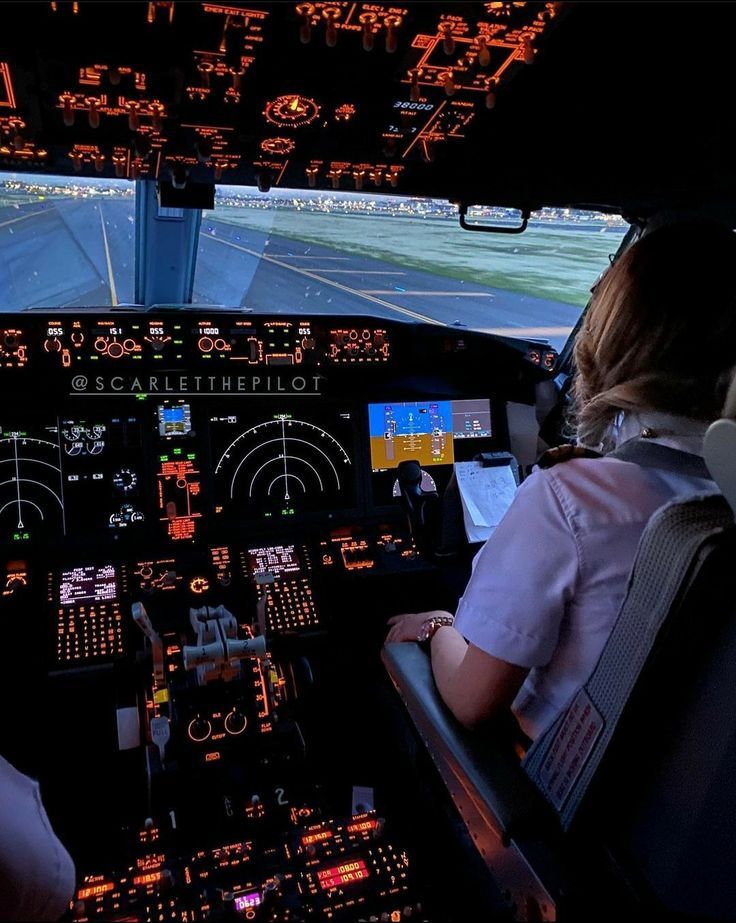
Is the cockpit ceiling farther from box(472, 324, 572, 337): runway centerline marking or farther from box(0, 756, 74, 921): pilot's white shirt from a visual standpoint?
box(0, 756, 74, 921): pilot's white shirt

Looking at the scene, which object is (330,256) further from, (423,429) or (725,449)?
(725,449)

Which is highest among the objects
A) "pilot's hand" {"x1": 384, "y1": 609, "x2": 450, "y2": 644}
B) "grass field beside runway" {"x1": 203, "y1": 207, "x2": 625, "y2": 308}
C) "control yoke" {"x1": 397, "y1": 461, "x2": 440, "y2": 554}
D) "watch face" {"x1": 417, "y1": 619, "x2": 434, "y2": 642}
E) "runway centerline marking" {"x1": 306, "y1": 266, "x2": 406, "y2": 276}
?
"grass field beside runway" {"x1": 203, "y1": 207, "x2": 625, "y2": 308}

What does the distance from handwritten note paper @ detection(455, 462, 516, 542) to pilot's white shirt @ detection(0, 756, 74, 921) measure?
1719mm

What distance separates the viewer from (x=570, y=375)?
310 centimetres

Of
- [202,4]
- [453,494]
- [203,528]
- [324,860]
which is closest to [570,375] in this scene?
[453,494]

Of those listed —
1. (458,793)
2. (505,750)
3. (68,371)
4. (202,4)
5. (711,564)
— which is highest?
(202,4)

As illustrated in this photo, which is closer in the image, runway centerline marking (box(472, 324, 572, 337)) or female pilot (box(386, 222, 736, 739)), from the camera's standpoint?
female pilot (box(386, 222, 736, 739))

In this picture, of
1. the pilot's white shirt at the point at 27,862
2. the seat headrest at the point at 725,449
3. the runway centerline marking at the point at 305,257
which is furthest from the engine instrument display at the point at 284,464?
the seat headrest at the point at 725,449

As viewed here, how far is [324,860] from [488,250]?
2662 mm

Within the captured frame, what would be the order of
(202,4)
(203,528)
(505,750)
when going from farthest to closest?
1. (203,528)
2. (505,750)
3. (202,4)

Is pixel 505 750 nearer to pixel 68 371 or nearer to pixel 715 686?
pixel 715 686

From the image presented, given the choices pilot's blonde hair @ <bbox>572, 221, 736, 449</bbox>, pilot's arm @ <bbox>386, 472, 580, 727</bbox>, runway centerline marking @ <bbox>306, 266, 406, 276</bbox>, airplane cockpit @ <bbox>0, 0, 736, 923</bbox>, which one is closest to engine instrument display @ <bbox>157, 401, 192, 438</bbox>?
airplane cockpit @ <bbox>0, 0, 736, 923</bbox>

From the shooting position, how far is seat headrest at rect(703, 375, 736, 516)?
2.29ft

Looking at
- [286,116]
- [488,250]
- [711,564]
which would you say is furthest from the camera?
[488,250]
